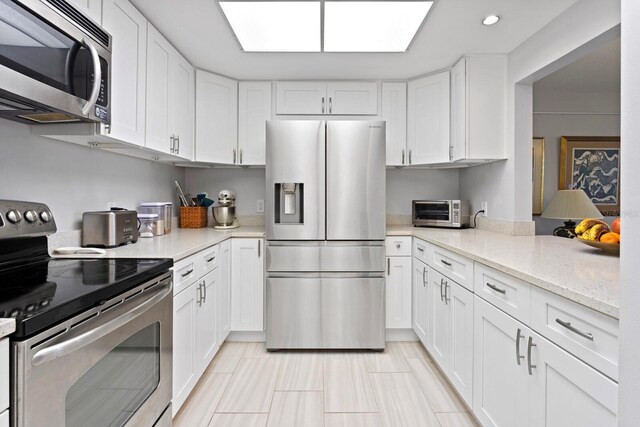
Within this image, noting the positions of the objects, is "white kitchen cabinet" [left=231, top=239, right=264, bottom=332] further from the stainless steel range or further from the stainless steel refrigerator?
the stainless steel range

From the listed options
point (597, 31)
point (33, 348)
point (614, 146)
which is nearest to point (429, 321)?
point (597, 31)

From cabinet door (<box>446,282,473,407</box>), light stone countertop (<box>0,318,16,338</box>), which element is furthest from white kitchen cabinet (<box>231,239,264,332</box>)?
light stone countertop (<box>0,318,16,338</box>)

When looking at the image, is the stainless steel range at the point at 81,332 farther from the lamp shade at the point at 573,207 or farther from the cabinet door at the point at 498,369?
the lamp shade at the point at 573,207

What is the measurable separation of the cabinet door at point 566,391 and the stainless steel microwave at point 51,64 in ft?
6.11

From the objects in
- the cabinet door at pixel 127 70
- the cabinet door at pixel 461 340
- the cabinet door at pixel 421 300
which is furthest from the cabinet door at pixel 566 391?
the cabinet door at pixel 127 70

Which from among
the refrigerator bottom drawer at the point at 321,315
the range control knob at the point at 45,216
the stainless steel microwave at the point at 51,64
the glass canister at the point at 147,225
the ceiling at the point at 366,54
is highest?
the ceiling at the point at 366,54

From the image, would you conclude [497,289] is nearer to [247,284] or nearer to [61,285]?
[61,285]

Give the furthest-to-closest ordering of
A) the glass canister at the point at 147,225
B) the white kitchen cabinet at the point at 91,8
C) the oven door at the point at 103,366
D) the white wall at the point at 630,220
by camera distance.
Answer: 1. the glass canister at the point at 147,225
2. the white kitchen cabinet at the point at 91,8
3. the oven door at the point at 103,366
4. the white wall at the point at 630,220

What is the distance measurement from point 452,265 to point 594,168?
2.96 meters

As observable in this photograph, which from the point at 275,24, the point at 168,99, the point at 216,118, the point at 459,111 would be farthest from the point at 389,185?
the point at 168,99

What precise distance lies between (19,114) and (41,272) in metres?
0.62

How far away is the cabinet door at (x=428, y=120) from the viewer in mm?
2777

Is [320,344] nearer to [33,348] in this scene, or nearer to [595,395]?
[595,395]

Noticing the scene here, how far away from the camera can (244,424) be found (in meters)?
1.74
